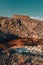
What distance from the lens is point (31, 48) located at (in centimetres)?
1546

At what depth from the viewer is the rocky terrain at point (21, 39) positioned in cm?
1388

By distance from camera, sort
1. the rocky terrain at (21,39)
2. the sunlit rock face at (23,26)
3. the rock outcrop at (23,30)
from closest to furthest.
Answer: the rocky terrain at (21,39) → the rock outcrop at (23,30) → the sunlit rock face at (23,26)

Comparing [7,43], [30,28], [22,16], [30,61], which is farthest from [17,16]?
[30,61]

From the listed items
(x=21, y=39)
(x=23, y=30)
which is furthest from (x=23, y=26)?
(x=21, y=39)

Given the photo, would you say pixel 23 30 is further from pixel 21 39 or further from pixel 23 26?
pixel 21 39

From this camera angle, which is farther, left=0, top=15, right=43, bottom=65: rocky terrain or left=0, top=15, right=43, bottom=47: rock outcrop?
left=0, top=15, right=43, bottom=47: rock outcrop

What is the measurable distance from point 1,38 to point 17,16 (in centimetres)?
329

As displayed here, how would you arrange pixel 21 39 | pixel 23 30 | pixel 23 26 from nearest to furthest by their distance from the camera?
pixel 21 39
pixel 23 30
pixel 23 26

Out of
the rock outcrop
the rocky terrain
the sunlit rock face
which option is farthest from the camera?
the sunlit rock face

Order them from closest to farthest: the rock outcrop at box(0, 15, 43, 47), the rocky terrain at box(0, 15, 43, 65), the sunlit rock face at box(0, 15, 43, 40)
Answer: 1. the rocky terrain at box(0, 15, 43, 65)
2. the rock outcrop at box(0, 15, 43, 47)
3. the sunlit rock face at box(0, 15, 43, 40)

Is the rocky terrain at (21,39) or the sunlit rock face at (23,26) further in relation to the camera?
the sunlit rock face at (23,26)

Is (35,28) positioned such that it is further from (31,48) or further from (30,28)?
(31,48)

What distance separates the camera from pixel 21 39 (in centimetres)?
1634

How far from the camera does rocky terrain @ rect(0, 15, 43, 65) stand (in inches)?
546
